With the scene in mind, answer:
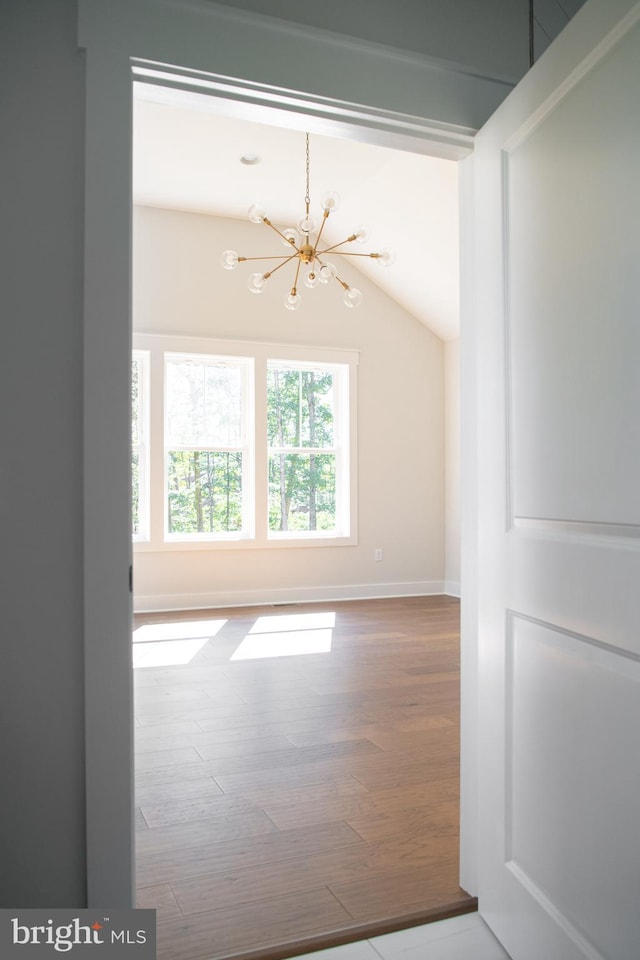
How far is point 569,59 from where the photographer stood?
147cm

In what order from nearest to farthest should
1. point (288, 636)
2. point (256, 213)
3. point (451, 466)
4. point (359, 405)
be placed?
point (256, 213) → point (288, 636) → point (359, 405) → point (451, 466)

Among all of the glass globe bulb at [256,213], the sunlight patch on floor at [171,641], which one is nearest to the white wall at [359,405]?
the sunlight patch on floor at [171,641]

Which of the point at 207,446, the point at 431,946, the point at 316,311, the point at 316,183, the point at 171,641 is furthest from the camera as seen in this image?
the point at 316,311

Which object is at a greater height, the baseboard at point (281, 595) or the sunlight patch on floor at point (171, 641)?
the baseboard at point (281, 595)

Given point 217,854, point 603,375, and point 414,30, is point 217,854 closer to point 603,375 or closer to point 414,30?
point 603,375

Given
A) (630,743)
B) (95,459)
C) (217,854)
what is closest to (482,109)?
(95,459)

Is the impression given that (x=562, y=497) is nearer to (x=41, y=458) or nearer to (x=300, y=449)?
(x=41, y=458)

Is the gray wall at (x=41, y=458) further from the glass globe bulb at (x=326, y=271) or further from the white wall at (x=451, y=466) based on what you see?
the white wall at (x=451, y=466)

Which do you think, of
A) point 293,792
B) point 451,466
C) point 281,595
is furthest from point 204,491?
point 293,792

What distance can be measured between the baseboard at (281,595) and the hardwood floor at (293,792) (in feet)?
4.00

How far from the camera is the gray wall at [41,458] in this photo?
148 centimetres

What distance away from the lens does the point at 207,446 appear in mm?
6453

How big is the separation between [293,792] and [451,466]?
5.03m

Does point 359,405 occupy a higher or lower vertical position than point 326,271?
lower
